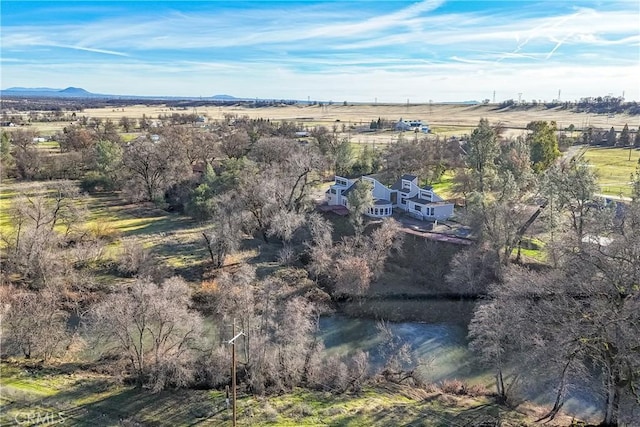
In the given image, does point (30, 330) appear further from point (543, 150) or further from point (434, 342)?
point (543, 150)

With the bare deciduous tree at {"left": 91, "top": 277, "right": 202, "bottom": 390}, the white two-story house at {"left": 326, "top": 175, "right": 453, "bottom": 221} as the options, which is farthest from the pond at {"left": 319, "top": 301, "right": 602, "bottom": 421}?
the white two-story house at {"left": 326, "top": 175, "right": 453, "bottom": 221}

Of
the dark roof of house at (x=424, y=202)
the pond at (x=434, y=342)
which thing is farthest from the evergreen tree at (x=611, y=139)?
the pond at (x=434, y=342)

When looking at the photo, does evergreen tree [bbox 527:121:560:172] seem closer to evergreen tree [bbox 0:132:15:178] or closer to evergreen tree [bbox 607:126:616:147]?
evergreen tree [bbox 607:126:616:147]

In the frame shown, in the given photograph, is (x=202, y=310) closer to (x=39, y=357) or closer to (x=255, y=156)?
(x=39, y=357)

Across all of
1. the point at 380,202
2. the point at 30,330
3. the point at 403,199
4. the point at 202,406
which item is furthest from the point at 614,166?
the point at 30,330

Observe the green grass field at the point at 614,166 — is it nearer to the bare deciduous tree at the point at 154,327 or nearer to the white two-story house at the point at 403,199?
the white two-story house at the point at 403,199

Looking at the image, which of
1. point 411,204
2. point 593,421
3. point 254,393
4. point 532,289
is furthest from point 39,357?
point 411,204

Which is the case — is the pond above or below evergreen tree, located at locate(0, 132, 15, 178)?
below
